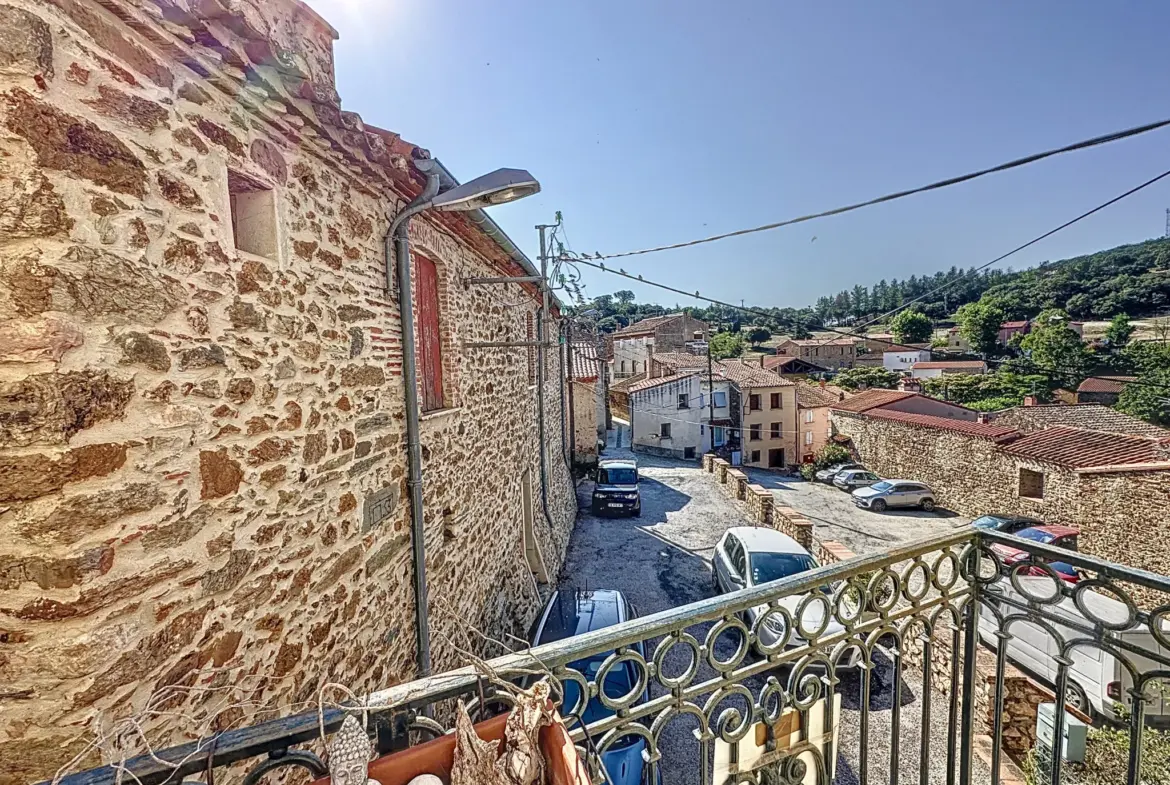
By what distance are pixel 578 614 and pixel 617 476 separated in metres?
8.14

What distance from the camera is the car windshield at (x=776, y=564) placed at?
24.4 ft

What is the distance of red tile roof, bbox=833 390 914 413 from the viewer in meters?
23.0

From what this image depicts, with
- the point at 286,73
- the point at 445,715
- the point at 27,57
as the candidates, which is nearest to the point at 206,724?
the point at 27,57

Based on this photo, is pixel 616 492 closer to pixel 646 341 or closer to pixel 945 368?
pixel 646 341

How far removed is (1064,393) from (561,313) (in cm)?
4231

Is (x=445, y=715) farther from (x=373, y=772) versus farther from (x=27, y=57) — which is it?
(x=27, y=57)

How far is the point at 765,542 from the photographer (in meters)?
8.16

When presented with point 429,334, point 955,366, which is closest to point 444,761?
point 429,334

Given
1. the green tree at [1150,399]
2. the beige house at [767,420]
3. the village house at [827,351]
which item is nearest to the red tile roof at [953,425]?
the beige house at [767,420]

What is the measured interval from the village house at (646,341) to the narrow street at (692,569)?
14084mm

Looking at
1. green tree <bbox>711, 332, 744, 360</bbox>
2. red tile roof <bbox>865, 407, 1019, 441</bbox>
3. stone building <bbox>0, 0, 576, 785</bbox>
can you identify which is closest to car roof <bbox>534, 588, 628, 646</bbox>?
stone building <bbox>0, 0, 576, 785</bbox>

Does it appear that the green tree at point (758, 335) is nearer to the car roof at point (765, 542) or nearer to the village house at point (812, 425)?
the village house at point (812, 425)

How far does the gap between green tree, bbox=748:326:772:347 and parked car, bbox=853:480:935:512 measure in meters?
48.4

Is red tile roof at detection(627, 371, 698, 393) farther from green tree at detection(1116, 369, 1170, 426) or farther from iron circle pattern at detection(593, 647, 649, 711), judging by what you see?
green tree at detection(1116, 369, 1170, 426)
